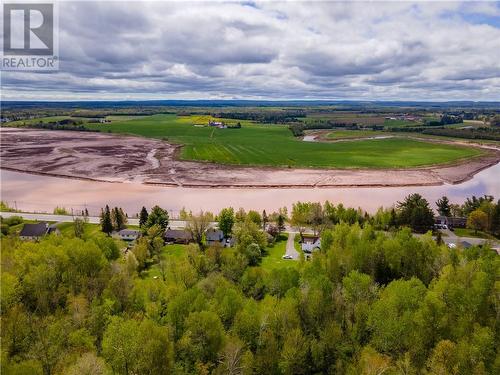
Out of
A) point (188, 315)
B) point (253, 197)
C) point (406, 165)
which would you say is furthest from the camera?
point (406, 165)

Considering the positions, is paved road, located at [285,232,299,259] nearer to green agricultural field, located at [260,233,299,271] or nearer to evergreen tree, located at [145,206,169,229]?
green agricultural field, located at [260,233,299,271]

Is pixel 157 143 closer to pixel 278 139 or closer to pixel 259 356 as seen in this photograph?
pixel 278 139

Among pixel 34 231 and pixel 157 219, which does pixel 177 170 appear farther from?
pixel 34 231

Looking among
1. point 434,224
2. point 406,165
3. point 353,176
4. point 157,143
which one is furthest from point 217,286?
point 157,143

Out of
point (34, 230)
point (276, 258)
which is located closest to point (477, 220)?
point (276, 258)

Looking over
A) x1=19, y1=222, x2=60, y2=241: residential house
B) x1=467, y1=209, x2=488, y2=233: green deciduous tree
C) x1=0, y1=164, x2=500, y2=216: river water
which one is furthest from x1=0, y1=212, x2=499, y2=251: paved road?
x1=19, y1=222, x2=60, y2=241: residential house

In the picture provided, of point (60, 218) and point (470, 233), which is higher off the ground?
point (470, 233)
